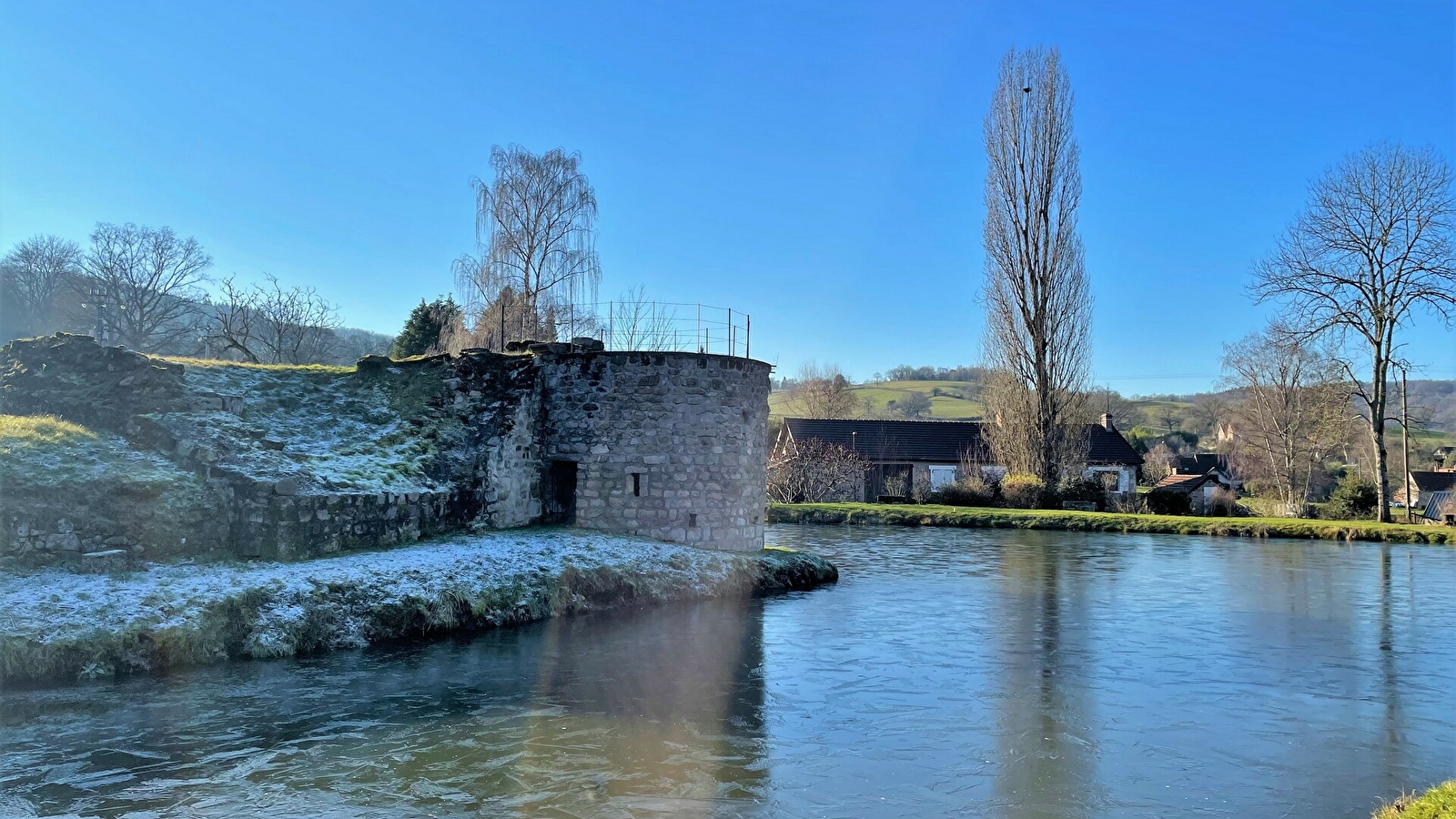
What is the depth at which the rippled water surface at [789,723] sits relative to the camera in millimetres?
7047

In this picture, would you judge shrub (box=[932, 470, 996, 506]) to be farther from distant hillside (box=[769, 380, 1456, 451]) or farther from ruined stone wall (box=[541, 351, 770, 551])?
distant hillside (box=[769, 380, 1456, 451])

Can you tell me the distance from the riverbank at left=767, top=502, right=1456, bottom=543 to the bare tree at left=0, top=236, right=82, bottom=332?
31.9 m

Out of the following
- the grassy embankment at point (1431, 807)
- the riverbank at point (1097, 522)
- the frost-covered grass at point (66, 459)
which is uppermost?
the frost-covered grass at point (66, 459)

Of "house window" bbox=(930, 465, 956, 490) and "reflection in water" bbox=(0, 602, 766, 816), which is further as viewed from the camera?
"house window" bbox=(930, 465, 956, 490)

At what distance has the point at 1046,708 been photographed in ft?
31.3

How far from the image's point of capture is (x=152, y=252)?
119 feet

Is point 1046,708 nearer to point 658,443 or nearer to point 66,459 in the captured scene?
point 658,443

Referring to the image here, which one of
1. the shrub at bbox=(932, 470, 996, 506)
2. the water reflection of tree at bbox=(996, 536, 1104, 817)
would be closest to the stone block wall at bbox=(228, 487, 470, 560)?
the water reflection of tree at bbox=(996, 536, 1104, 817)

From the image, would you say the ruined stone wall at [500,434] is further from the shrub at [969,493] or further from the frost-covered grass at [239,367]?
the shrub at [969,493]

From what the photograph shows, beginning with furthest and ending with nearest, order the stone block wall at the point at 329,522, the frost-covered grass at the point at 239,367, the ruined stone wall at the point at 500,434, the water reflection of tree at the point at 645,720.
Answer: the frost-covered grass at the point at 239,367, the ruined stone wall at the point at 500,434, the stone block wall at the point at 329,522, the water reflection of tree at the point at 645,720

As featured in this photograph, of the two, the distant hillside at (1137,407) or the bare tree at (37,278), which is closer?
the bare tree at (37,278)

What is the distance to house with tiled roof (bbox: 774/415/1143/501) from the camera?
46.1 metres

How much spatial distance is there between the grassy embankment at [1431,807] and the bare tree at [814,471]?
33795 mm

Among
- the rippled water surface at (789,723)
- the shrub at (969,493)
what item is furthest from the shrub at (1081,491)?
the rippled water surface at (789,723)
